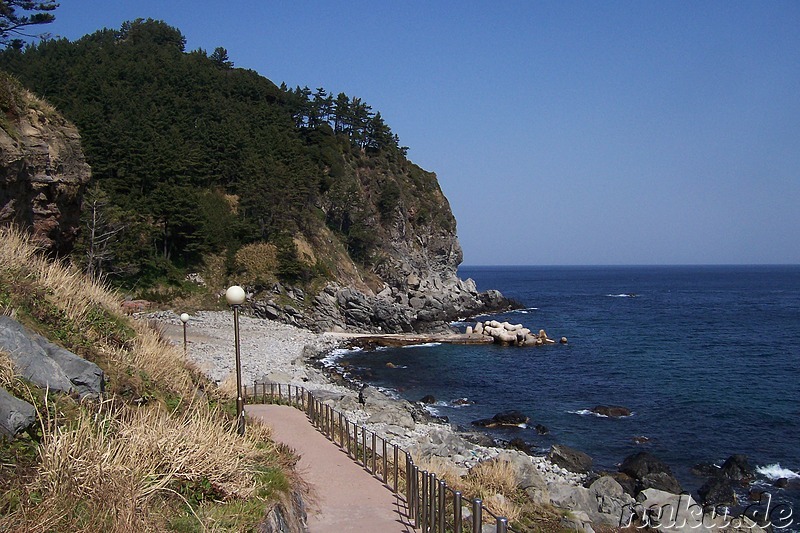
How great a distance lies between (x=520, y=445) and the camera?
2350 centimetres

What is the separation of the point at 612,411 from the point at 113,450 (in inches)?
1047

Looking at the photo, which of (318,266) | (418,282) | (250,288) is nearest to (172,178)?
(250,288)

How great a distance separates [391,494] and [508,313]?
6353cm

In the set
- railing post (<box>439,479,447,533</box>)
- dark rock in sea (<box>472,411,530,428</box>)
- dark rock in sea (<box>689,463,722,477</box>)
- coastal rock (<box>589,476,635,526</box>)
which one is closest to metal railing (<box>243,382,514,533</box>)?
railing post (<box>439,479,447,533</box>)

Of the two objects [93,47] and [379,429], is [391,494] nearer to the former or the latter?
[379,429]

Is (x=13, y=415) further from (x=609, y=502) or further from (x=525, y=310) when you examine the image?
(x=525, y=310)

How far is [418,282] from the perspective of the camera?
69.9 meters

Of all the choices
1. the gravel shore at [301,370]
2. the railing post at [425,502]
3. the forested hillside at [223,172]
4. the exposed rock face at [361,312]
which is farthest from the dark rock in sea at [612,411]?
the forested hillside at [223,172]

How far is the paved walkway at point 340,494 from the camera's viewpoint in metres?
9.49

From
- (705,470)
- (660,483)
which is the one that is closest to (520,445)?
(660,483)

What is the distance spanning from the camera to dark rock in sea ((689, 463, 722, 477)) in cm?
2070

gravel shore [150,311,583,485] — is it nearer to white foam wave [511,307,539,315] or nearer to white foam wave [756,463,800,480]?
white foam wave [756,463,800,480]

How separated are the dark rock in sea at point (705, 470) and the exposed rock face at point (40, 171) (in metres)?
21.9

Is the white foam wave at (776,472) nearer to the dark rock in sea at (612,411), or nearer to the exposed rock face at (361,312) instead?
the dark rock in sea at (612,411)
